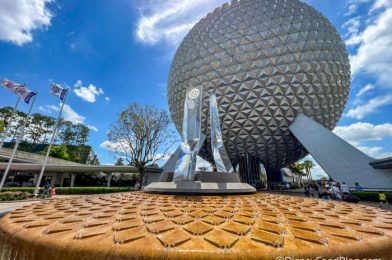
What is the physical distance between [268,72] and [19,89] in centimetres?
2031

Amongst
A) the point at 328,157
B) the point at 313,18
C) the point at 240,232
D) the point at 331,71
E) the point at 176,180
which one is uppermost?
the point at 313,18

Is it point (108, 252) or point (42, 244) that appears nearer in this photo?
point (108, 252)

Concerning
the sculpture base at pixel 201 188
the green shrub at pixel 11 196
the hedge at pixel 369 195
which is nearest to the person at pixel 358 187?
the hedge at pixel 369 195

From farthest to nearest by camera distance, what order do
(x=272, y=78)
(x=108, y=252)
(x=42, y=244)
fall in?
(x=272, y=78) → (x=42, y=244) → (x=108, y=252)

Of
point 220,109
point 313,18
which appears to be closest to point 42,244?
point 220,109

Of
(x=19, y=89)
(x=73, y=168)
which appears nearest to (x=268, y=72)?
(x=19, y=89)

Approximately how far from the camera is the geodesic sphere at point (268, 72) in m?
17.8

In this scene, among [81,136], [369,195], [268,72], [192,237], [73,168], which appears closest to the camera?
[192,237]

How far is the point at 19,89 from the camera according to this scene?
46.5 ft

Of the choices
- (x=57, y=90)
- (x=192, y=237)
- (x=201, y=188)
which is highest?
(x=57, y=90)

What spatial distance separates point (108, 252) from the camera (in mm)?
2346

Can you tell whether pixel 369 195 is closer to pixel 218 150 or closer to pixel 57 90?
pixel 218 150

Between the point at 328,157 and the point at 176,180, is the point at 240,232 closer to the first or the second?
the point at 176,180

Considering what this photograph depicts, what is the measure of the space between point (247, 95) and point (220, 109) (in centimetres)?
294
